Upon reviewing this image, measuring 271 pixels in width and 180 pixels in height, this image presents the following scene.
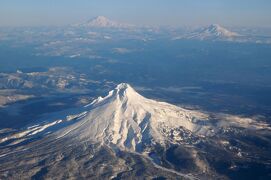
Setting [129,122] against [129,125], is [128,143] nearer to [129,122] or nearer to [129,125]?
[129,125]

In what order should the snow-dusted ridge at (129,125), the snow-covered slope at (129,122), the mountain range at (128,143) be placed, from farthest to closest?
the snow-covered slope at (129,122) < the snow-dusted ridge at (129,125) < the mountain range at (128,143)

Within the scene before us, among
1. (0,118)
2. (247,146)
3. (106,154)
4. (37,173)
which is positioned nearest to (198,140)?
(247,146)

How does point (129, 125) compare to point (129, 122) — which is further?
point (129, 122)

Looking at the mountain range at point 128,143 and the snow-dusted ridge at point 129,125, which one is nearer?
the mountain range at point 128,143

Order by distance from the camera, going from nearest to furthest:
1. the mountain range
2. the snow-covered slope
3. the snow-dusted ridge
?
the mountain range → the snow-dusted ridge → the snow-covered slope

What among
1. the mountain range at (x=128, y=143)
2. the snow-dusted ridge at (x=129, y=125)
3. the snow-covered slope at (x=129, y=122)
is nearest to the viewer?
the mountain range at (x=128, y=143)

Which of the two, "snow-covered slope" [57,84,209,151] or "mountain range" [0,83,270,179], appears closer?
"mountain range" [0,83,270,179]

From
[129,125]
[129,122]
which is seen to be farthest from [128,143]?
[129,122]

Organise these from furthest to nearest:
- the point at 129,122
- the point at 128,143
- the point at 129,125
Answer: the point at 129,122 < the point at 129,125 < the point at 128,143

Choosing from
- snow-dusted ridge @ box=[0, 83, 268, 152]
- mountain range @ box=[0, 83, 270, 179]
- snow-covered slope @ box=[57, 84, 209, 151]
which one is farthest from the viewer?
snow-covered slope @ box=[57, 84, 209, 151]

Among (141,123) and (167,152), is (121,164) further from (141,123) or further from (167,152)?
(141,123)

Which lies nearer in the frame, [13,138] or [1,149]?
[1,149]
